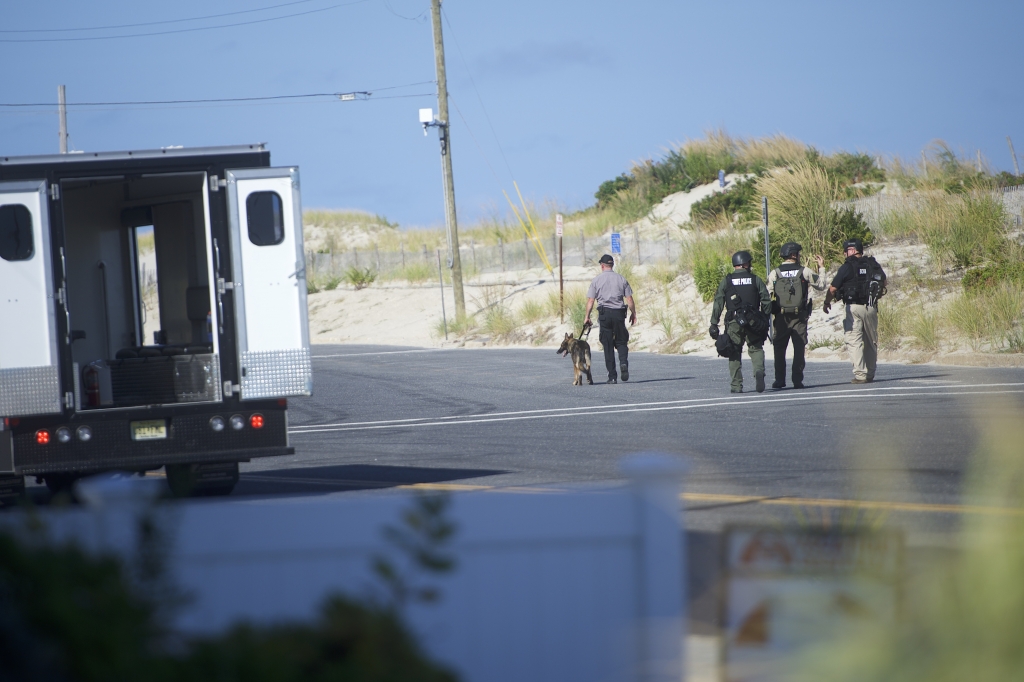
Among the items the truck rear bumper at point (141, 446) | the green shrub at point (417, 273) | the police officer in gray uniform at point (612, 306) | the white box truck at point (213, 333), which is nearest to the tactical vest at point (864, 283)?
the police officer in gray uniform at point (612, 306)

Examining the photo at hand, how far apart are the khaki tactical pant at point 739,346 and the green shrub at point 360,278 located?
28675 mm

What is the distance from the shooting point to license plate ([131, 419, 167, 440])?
27.7ft

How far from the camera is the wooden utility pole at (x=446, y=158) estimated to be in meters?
31.4

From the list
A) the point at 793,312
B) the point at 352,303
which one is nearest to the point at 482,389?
the point at 793,312

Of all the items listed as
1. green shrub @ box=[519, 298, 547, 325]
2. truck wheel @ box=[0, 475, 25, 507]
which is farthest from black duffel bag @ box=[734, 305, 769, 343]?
green shrub @ box=[519, 298, 547, 325]

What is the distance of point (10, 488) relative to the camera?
8438mm

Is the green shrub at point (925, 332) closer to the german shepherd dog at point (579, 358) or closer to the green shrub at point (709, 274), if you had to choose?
the green shrub at point (709, 274)

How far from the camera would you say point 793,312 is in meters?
14.5

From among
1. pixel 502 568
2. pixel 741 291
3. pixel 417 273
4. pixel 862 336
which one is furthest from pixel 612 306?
pixel 417 273

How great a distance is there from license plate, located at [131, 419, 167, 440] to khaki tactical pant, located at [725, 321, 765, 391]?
8.24m

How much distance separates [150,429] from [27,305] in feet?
4.28

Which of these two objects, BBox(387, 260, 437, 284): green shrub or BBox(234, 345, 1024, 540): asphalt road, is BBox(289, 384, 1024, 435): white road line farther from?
BBox(387, 260, 437, 284): green shrub

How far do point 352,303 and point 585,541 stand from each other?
37.6m

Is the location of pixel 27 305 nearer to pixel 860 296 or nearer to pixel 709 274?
pixel 860 296
